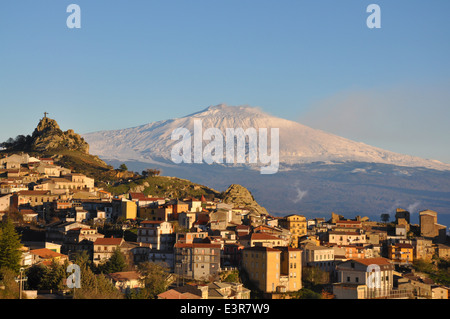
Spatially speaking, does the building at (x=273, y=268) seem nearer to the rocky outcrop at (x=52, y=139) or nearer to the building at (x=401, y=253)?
the building at (x=401, y=253)

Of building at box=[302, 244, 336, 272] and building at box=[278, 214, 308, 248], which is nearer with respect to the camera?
building at box=[302, 244, 336, 272]

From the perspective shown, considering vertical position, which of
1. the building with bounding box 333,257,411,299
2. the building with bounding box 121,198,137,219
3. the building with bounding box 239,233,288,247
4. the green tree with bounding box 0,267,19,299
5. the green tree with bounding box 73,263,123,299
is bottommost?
the building with bounding box 333,257,411,299

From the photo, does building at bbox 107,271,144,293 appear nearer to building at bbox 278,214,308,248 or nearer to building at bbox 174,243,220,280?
building at bbox 174,243,220,280

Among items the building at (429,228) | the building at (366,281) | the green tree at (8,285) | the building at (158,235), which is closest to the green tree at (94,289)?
the green tree at (8,285)

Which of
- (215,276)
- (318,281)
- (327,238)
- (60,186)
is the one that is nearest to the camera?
Result: (215,276)

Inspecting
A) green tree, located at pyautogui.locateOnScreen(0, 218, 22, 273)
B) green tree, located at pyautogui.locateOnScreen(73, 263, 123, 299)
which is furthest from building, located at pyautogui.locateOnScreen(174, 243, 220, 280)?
green tree, located at pyautogui.locateOnScreen(0, 218, 22, 273)
